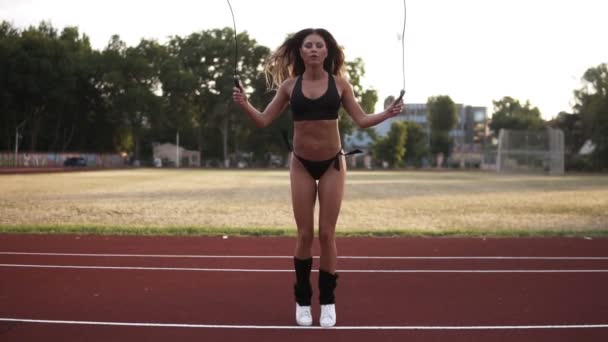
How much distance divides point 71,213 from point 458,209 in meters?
11.7

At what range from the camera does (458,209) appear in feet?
63.8

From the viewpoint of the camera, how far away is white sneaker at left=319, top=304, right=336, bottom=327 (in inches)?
205

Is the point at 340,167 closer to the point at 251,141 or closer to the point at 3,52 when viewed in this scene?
the point at 3,52

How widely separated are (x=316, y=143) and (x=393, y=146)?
93.9 meters

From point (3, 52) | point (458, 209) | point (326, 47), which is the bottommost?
point (458, 209)

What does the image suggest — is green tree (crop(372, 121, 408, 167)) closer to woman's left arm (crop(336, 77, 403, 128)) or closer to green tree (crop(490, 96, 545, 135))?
green tree (crop(490, 96, 545, 135))

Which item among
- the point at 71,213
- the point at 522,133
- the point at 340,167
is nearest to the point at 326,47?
the point at 340,167

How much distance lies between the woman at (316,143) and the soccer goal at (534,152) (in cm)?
6468

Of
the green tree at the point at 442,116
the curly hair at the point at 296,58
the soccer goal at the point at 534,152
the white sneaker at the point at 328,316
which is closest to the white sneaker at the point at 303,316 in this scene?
the white sneaker at the point at 328,316

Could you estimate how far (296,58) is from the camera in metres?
5.55

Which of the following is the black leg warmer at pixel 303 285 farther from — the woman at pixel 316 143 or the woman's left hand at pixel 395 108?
the woman's left hand at pixel 395 108

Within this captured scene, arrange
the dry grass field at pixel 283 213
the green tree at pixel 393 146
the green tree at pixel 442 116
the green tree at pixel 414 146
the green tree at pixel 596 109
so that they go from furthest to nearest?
the green tree at pixel 442 116, the green tree at pixel 414 146, the green tree at pixel 393 146, the green tree at pixel 596 109, the dry grass field at pixel 283 213

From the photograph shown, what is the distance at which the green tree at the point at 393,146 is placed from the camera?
320 feet

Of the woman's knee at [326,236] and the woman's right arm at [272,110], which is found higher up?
the woman's right arm at [272,110]
